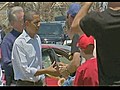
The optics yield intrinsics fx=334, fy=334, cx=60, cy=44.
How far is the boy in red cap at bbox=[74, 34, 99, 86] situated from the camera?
8.12 feet

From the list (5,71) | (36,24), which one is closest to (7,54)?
(5,71)

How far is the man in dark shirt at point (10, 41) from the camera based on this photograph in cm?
393

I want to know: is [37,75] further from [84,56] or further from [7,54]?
[84,56]

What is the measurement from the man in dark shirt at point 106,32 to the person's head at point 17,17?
1.98 m

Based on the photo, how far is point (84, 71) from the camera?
2.53m

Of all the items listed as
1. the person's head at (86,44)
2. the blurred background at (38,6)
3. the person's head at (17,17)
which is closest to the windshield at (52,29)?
the blurred background at (38,6)

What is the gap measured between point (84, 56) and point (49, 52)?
195cm

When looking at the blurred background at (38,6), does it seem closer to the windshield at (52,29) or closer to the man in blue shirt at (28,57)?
the man in blue shirt at (28,57)

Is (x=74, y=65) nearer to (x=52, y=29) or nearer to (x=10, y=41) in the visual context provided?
(x=10, y=41)

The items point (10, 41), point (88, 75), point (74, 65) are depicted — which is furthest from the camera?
point (10, 41)

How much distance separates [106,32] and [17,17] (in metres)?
2.21

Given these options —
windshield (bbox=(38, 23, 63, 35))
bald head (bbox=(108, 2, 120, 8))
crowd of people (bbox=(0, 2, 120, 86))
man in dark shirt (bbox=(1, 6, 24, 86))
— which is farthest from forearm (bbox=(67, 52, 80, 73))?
windshield (bbox=(38, 23, 63, 35))

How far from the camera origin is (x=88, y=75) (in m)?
2.49

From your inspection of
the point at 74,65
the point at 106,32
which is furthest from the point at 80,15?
the point at 74,65
